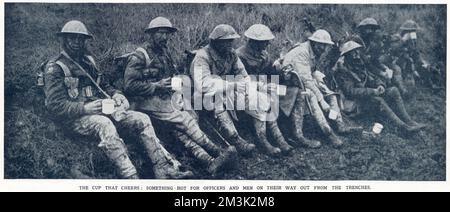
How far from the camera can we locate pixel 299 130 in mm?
7430

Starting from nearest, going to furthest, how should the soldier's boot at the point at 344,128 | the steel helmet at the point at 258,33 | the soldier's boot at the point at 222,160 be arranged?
the soldier's boot at the point at 222,160
the steel helmet at the point at 258,33
the soldier's boot at the point at 344,128

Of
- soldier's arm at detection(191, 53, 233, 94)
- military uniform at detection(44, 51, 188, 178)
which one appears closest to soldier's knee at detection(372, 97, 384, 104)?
soldier's arm at detection(191, 53, 233, 94)

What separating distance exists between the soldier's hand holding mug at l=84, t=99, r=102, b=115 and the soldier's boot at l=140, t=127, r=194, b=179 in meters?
0.64

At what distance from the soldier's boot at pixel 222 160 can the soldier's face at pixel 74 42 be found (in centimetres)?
222

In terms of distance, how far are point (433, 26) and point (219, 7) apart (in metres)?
2.93

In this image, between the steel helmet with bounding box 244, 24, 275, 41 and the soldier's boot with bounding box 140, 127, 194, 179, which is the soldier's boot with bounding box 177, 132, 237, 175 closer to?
the soldier's boot with bounding box 140, 127, 194, 179

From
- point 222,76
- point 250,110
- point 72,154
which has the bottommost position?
point 72,154

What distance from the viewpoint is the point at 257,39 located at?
24.2 ft

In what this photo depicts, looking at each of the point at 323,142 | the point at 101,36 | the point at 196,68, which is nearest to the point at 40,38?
the point at 101,36

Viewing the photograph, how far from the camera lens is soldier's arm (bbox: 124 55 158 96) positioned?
23.5ft

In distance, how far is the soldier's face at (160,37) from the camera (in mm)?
7273

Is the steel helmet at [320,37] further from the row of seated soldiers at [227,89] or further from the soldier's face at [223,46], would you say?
the soldier's face at [223,46]

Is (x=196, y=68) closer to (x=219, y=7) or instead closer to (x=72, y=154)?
(x=219, y=7)

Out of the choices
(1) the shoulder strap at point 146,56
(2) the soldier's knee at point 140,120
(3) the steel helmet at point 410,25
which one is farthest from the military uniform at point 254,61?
(3) the steel helmet at point 410,25
